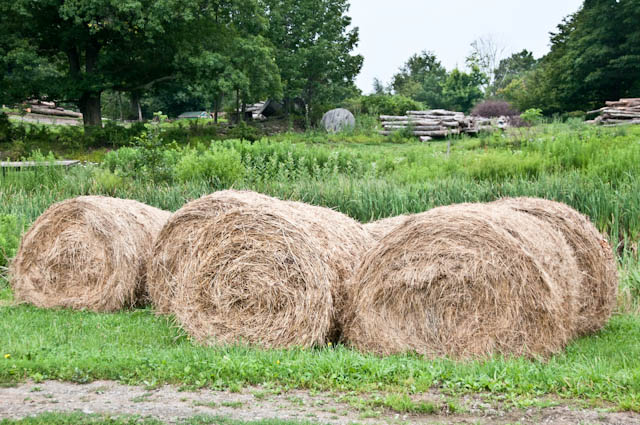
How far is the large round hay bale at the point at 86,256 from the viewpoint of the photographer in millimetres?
8141

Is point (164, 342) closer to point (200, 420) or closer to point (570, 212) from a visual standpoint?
Answer: point (200, 420)

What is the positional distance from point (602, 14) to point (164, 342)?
36.1 m

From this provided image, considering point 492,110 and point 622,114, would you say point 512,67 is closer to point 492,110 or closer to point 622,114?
point 492,110

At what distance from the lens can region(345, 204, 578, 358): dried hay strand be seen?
18.6 ft

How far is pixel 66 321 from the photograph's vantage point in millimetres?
7512

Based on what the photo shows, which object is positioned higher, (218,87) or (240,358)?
(218,87)

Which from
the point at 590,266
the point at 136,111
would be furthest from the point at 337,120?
the point at 590,266

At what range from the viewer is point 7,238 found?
1031 centimetres

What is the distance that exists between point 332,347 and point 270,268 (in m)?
1.12

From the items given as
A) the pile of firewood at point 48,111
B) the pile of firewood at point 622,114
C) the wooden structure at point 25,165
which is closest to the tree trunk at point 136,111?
the pile of firewood at point 48,111

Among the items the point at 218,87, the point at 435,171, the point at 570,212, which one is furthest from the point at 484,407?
the point at 218,87

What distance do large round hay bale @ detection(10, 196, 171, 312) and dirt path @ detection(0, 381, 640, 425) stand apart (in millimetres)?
2867

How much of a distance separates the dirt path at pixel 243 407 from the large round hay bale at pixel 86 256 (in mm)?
2867

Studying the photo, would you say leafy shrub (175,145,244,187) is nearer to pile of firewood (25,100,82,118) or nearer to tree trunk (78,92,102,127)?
tree trunk (78,92,102,127)
